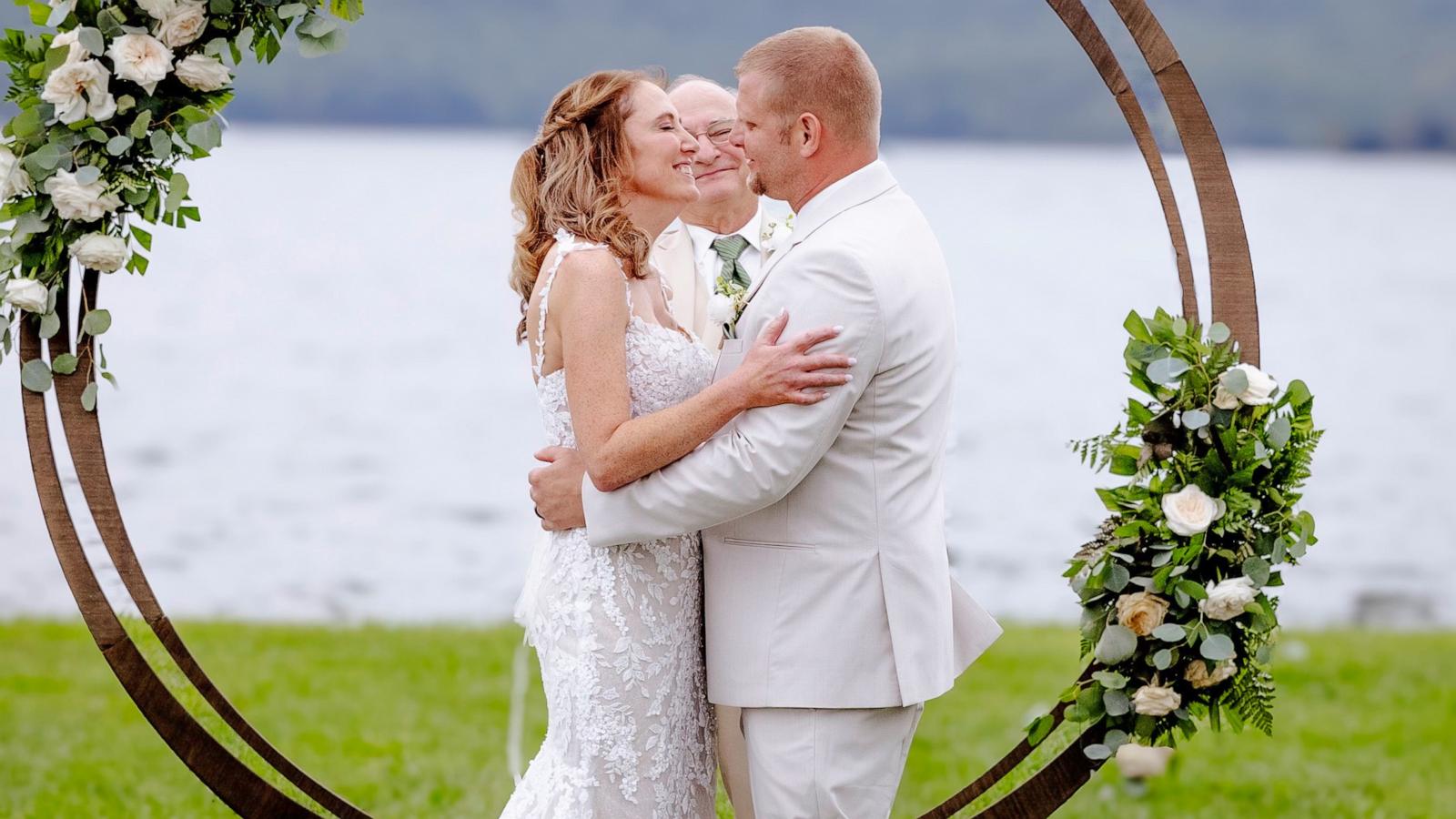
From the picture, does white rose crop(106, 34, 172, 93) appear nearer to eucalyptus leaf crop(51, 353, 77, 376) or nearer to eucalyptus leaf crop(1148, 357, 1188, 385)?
eucalyptus leaf crop(51, 353, 77, 376)

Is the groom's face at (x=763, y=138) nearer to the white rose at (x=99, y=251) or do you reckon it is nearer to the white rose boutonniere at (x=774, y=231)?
the white rose boutonniere at (x=774, y=231)

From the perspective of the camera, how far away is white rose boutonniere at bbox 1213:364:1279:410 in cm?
365

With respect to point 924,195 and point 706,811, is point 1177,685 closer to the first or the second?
point 706,811

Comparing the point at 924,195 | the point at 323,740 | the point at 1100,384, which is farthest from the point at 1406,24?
the point at 323,740

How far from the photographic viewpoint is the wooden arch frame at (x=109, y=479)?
3.84 meters

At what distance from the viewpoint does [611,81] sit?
376cm

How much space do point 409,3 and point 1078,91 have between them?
114ft

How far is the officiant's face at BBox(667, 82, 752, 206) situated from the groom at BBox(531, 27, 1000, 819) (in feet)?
3.51

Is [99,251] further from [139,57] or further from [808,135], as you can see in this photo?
[808,135]

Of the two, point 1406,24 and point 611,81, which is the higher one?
point 1406,24

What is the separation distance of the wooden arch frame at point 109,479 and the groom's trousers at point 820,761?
0.49 metres

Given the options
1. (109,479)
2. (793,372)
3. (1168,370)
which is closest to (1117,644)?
(1168,370)

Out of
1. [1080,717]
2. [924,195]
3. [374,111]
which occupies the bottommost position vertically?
[1080,717]

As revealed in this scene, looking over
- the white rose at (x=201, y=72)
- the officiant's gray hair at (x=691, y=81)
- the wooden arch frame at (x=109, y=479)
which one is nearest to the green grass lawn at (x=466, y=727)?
the wooden arch frame at (x=109, y=479)
